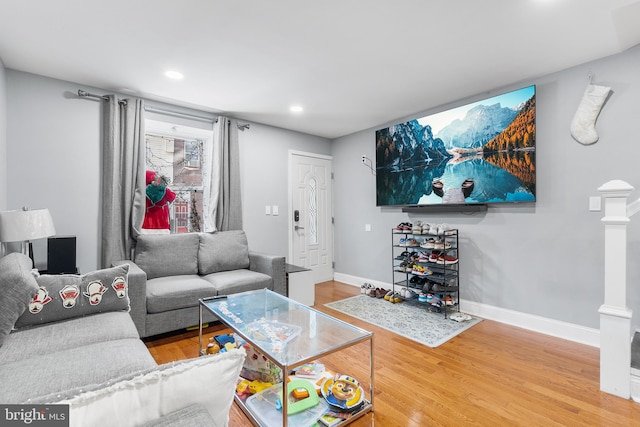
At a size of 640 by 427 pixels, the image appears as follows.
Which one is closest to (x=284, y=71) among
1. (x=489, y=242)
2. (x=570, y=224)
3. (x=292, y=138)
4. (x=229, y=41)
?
(x=229, y=41)

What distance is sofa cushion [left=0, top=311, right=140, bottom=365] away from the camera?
154 cm

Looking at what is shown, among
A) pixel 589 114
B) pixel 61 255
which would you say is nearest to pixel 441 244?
pixel 589 114

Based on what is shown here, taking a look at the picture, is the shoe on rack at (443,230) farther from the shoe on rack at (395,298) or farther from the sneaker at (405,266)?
the shoe on rack at (395,298)

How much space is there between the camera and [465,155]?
3.37 metres

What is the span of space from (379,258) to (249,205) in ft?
6.55

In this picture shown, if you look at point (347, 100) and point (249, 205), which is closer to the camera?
point (347, 100)

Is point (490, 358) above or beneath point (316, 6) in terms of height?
beneath

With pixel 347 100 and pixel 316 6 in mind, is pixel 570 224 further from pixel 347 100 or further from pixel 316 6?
pixel 316 6

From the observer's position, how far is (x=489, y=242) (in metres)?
3.29

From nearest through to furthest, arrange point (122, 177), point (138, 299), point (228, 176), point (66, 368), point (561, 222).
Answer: point (66, 368), point (138, 299), point (561, 222), point (122, 177), point (228, 176)

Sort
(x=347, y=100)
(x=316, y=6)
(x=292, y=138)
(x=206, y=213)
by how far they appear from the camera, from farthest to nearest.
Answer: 1. (x=292, y=138)
2. (x=206, y=213)
3. (x=347, y=100)
4. (x=316, y=6)

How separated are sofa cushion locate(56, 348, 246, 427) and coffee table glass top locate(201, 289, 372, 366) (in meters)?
0.68

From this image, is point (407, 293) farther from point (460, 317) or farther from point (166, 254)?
point (166, 254)

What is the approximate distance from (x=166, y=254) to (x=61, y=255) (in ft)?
2.77
